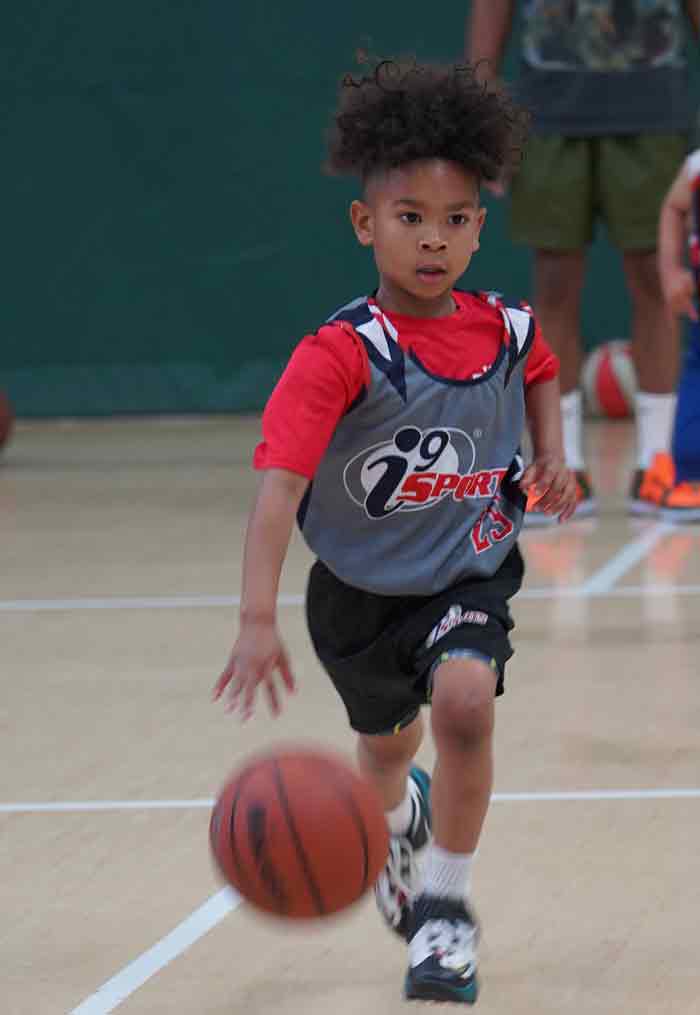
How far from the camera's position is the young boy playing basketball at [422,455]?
2607 mm

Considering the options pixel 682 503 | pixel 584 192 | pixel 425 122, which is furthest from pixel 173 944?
pixel 584 192

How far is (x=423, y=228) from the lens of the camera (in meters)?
2.70

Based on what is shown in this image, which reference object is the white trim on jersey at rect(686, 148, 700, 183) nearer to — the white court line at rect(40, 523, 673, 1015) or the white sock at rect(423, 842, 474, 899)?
the white court line at rect(40, 523, 673, 1015)

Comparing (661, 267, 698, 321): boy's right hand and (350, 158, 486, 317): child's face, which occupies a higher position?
(350, 158, 486, 317): child's face

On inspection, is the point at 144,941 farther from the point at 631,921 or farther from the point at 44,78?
the point at 44,78

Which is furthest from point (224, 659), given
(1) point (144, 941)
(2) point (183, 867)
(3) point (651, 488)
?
(3) point (651, 488)

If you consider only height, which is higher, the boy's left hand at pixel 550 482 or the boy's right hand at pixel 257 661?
the boy's left hand at pixel 550 482

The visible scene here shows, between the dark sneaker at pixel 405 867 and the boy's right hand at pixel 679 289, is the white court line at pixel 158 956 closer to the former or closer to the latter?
the dark sneaker at pixel 405 867

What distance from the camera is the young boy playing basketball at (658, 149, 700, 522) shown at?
559 cm

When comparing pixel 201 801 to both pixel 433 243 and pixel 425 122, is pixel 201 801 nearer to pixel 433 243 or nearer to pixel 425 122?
pixel 433 243

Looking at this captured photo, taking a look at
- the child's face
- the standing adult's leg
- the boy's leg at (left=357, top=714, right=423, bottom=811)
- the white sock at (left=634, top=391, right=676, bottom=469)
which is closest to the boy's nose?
the child's face

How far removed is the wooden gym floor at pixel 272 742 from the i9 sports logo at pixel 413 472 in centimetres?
58

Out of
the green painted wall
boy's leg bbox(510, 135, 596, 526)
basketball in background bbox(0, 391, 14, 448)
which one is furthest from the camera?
the green painted wall

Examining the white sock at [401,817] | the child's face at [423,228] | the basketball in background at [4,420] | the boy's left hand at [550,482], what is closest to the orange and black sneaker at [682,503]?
the basketball in background at [4,420]
